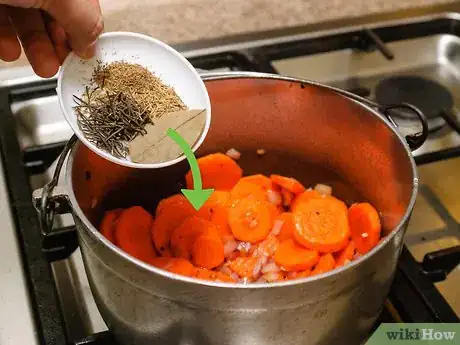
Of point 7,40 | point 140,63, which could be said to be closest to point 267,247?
point 140,63

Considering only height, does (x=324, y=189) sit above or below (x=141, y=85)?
below

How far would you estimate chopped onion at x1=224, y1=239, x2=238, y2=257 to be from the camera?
0.76 meters

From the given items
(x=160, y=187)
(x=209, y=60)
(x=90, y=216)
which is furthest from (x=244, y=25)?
(x=90, y=216)

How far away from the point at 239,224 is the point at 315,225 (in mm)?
88

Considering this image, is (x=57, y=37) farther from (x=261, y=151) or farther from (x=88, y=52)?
(x=261, y=151)

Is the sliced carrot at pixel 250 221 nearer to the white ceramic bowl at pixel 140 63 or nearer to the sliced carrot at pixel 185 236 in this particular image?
the sliced carrot at pixel 185 236

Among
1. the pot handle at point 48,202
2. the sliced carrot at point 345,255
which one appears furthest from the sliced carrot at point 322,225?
the pot handle at point 48,202

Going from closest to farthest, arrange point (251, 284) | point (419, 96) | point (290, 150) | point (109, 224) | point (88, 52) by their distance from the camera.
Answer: point (251, 284)
point (88, 52)
point (109, 224)
point (290, 150)
point (419, 96)

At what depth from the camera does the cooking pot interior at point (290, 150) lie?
2.40ft

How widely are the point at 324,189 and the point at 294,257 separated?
0.15m

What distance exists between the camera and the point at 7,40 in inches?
26.2

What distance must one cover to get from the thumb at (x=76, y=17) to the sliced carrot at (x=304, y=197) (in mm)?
306

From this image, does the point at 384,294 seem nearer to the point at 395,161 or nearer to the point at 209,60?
the point at 395,161

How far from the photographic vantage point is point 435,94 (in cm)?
98
